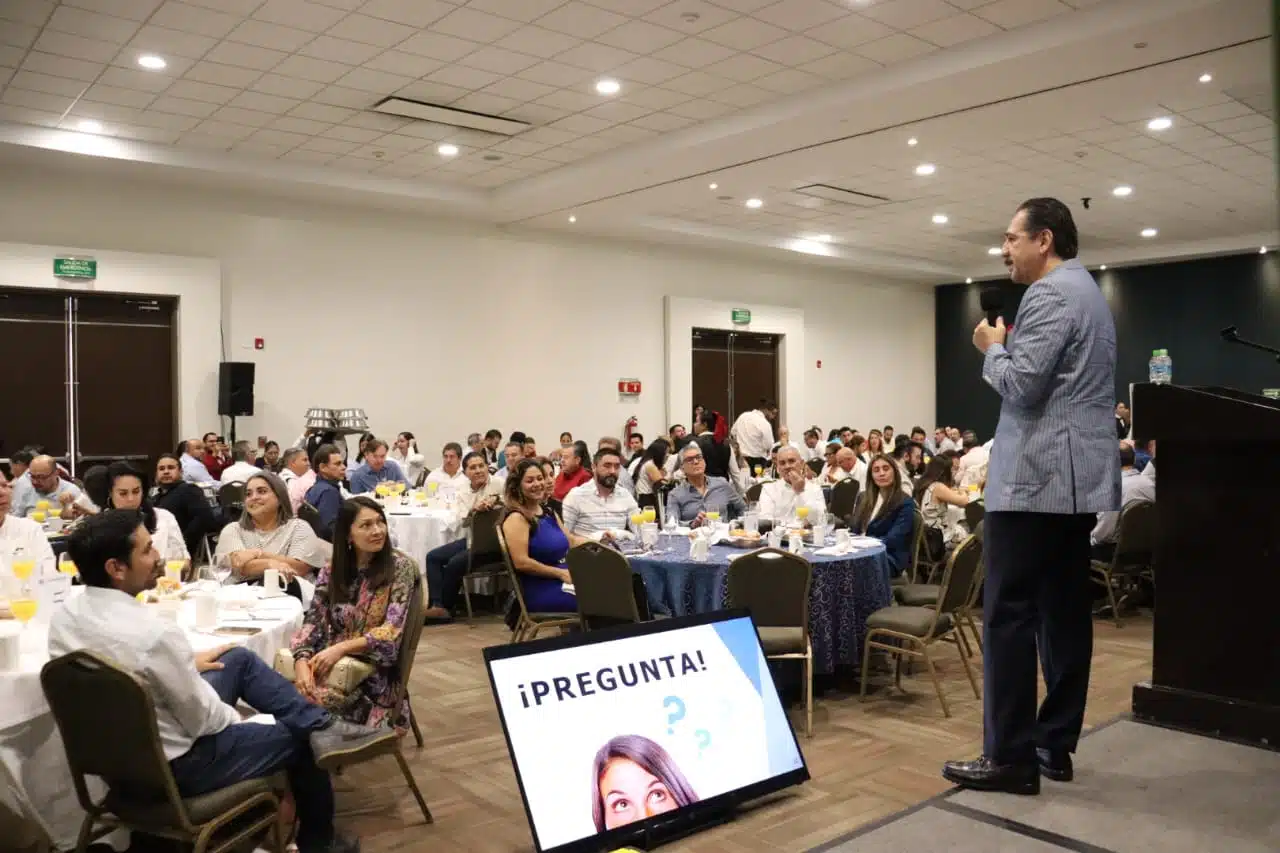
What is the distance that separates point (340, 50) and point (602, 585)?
517 centimetres

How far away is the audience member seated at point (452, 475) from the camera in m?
8.86

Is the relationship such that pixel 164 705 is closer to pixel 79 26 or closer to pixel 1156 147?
pixel 79 26

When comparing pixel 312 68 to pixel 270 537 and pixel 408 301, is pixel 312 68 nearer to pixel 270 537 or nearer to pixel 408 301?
pixel 270 537

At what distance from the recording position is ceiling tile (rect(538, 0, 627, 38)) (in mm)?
7113

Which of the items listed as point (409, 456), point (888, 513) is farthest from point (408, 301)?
point (888, 513)

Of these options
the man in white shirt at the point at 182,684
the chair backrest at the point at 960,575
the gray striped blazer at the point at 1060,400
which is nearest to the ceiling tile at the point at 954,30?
the chair backrest at the point at 960,575

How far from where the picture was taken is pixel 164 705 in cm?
289

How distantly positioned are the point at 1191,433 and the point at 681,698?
1.94 meters

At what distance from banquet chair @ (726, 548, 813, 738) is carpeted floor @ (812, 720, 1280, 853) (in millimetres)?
1712

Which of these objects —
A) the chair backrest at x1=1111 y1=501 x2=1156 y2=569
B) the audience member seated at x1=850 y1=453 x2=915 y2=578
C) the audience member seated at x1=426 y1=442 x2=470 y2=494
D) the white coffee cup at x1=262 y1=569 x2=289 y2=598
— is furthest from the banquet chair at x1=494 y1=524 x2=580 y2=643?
the chair backrest at x1=1111 y1=501 x2=1156 y2=569

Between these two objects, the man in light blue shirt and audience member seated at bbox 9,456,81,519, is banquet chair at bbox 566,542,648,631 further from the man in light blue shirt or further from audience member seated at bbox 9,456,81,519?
audience member seated at bbox 9,456,81,519

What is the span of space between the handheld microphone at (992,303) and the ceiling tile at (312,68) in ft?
21.9

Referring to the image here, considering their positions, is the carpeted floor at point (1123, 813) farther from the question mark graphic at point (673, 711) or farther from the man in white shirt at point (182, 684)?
the man in white shirt at point (182, 684)

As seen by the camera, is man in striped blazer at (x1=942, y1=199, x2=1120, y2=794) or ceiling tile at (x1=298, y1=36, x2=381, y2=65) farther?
ceiling tile at (x1=298, y1=36, x2=381, y2=65)
